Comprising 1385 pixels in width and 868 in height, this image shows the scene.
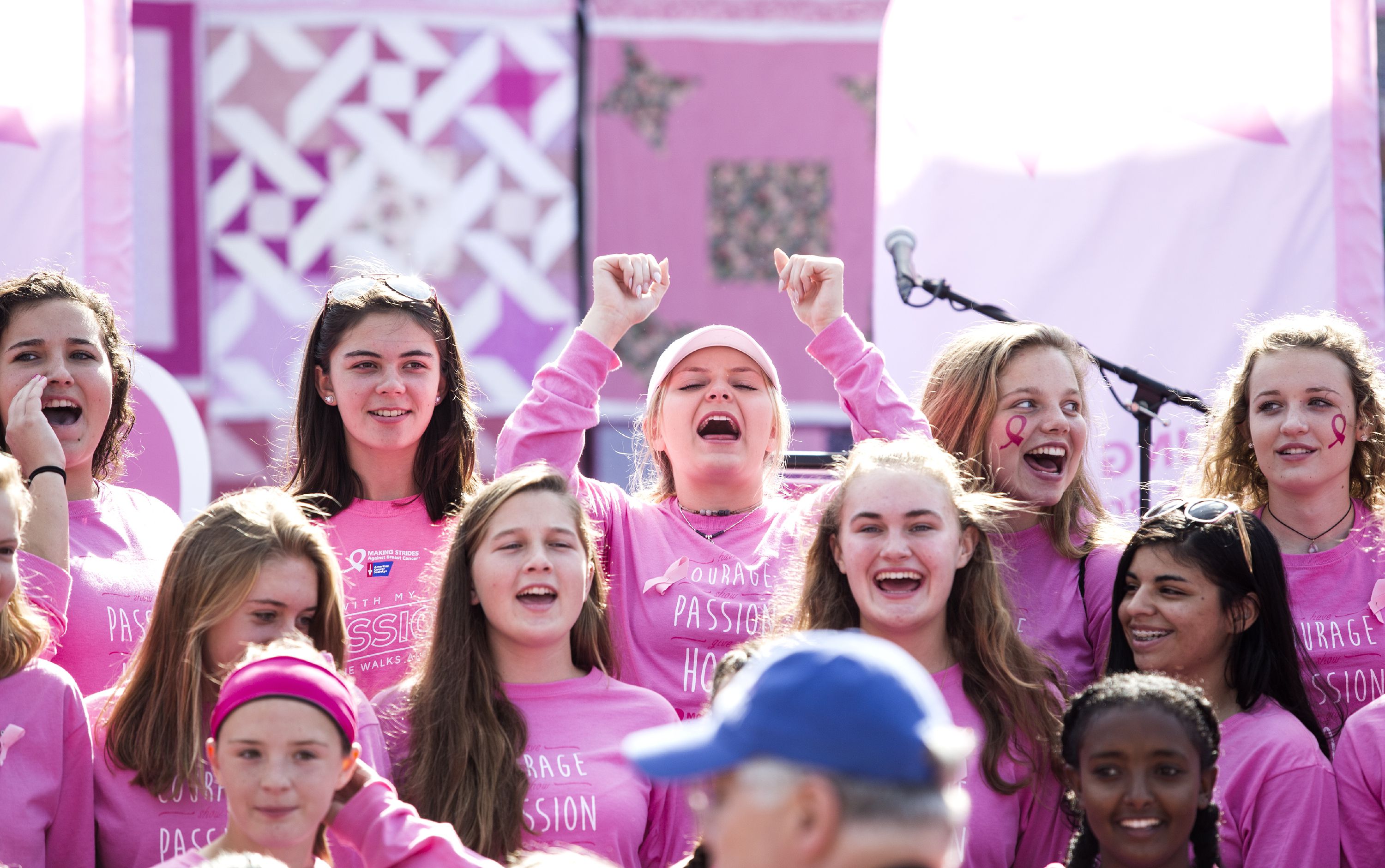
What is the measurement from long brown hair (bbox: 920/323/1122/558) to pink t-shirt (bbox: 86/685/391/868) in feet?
4.69

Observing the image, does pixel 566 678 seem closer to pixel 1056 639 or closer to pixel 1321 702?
pixel 1056 639

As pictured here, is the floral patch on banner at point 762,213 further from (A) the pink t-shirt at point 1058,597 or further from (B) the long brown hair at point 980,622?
(B) the long brown hair at point 980,622

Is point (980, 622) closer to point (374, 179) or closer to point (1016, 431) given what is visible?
point (1016, 431)

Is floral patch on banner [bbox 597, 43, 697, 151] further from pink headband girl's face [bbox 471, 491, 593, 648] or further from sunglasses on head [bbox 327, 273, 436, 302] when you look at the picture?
pink headband girl's face [bbox 471, 491, 593, 648]

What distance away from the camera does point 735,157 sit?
6.17m

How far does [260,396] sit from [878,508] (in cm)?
386

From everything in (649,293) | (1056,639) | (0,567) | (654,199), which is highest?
(654,199)

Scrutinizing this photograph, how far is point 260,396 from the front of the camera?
5.96 meters

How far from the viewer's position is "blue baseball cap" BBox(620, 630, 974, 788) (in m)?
1.27

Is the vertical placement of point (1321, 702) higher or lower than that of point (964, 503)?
lower

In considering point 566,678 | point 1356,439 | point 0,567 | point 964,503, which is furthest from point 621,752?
point 1356,439

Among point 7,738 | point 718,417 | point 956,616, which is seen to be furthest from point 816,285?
point 7,738

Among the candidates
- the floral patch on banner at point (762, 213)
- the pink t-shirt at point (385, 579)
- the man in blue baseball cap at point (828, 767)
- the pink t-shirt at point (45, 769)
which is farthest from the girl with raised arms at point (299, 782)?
the floral patch on banner at point (762, 213)

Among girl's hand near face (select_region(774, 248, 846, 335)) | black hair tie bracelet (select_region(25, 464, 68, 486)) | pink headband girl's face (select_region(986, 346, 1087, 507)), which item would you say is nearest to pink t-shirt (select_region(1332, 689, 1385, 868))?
pink headband girl's face (select_region(986, 346, 1087, 507))
